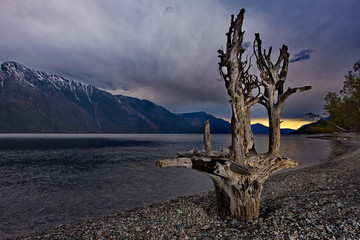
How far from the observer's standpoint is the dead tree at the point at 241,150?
9016 millimetres

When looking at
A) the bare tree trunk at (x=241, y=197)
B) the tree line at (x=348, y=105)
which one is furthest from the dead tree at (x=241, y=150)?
the tree line at (x=348, y=105)

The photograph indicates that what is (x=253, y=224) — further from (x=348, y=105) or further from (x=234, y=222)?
(x=348, y=105)

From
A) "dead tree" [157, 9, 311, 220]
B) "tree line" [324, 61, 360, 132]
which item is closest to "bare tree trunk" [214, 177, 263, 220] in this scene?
"dead tree" [157, 9, 311, 220]

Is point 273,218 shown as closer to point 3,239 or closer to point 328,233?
point 328,233

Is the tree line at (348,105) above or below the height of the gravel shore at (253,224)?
above

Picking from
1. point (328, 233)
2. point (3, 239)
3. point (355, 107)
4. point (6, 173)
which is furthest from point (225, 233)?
point (355, 107)

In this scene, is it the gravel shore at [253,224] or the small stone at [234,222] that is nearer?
the gravel shore at [253,224]

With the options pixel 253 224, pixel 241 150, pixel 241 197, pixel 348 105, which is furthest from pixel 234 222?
pixel 348 105

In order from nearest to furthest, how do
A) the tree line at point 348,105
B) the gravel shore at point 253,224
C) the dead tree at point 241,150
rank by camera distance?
the gravel shore at point 253,224 < the dead tree at point 241,150 < the tree line at point 348,105

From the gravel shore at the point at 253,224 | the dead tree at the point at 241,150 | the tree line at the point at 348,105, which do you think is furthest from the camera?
the tree line at the point at 348,105

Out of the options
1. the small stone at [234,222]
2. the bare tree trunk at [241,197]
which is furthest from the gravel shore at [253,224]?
the bare tree trunk at [241,197]

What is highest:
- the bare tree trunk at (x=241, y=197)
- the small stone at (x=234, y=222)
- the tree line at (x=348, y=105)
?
the tree line at (x=348, y=105)

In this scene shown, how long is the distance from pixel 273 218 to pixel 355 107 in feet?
287

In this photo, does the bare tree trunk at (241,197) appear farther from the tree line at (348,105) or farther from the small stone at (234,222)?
the tree line at (348,105)
